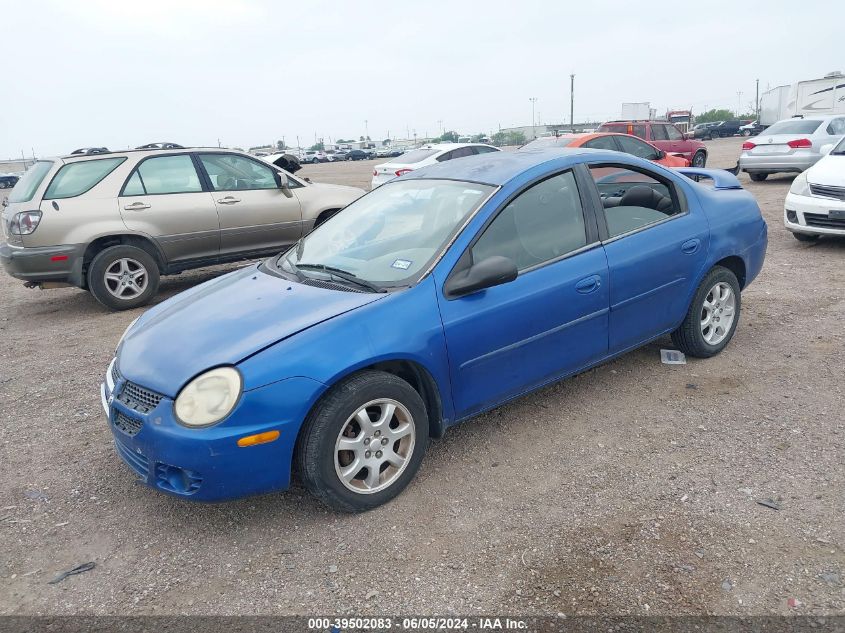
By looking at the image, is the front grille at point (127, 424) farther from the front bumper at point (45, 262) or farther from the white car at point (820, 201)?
the white car at point (820, 201)

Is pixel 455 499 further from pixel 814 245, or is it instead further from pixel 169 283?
pixel 814 245

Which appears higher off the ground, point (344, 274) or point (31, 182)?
point (31, 182)

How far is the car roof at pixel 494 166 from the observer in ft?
12.5

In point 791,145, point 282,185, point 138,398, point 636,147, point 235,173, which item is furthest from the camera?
point 791,145

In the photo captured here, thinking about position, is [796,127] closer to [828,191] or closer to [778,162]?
[778,162]

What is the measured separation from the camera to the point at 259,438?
279 centimetres

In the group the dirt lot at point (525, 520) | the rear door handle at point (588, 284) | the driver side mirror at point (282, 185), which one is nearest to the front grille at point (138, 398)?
the dirt lot at point (525, 520)

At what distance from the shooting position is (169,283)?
8562mm

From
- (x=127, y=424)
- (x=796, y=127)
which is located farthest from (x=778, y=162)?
(x=127, y=424)

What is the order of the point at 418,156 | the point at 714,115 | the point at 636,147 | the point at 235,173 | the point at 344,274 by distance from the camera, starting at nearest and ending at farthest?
the point at 344,274, the point at 235,173, the point at 636,147, the point at 418,156, the point at 714,115

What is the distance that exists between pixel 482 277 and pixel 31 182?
240 inches

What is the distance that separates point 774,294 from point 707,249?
2.39m

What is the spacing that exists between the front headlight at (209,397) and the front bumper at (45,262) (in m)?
4.80

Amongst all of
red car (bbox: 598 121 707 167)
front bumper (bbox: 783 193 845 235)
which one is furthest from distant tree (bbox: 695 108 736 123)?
front bumper (bbox: 783 193 845 235)
